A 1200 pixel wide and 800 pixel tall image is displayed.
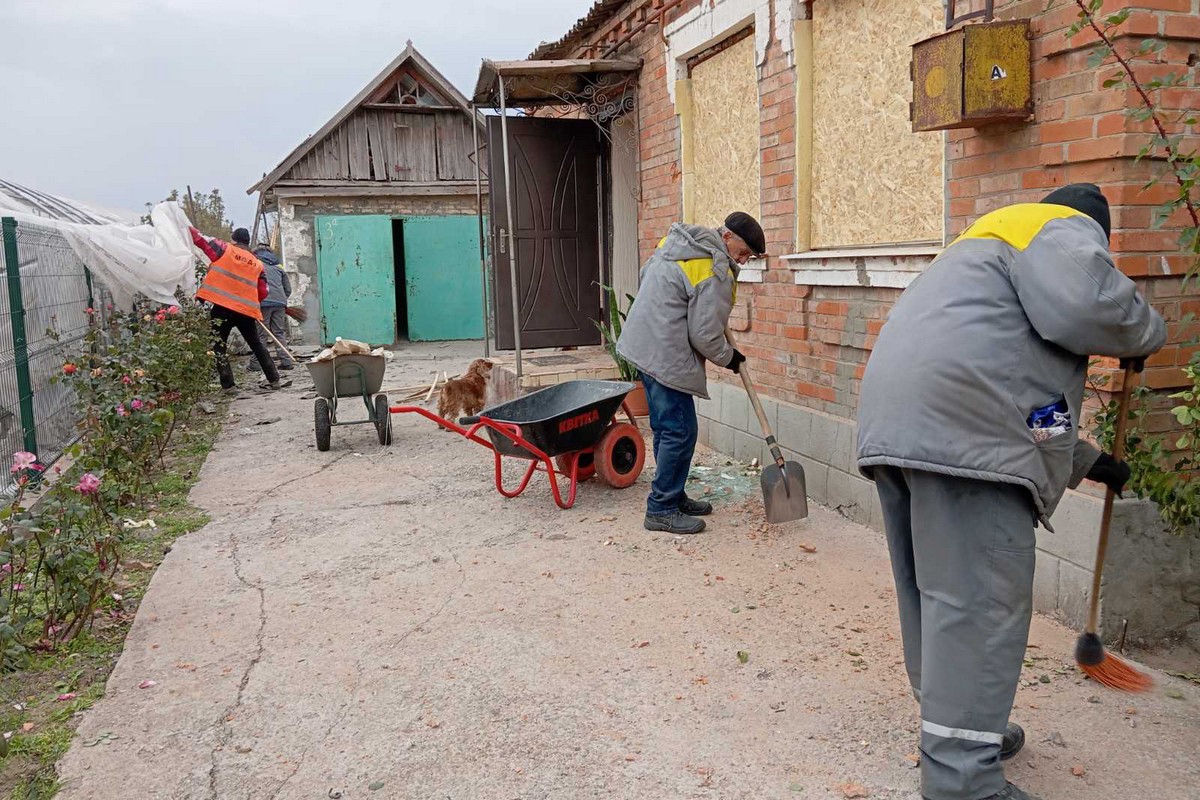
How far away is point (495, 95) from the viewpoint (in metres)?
8.94

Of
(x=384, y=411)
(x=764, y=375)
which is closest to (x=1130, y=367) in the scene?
(x=764, y=375)

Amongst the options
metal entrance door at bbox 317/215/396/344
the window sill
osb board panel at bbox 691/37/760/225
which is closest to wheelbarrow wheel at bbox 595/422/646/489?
the window sill

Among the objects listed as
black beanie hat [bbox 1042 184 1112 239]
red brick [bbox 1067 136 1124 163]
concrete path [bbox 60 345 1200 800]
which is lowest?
concrete path [bbox 60 345 1200 800]

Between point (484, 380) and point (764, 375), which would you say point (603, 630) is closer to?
point (764, 375)

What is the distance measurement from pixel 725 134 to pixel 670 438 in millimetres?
2966

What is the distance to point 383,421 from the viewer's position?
25.6ft

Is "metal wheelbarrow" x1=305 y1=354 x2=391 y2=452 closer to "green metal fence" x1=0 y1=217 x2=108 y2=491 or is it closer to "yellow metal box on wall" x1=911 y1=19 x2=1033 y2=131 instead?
"green metal fence" x1=0 y1=217 x2=108 y2=491

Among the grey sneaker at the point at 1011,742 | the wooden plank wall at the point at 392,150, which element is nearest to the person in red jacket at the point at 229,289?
the wooden plank wall at the point at 392,150

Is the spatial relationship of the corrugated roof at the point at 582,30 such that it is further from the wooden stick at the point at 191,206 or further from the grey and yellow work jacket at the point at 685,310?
the wooden stick at the point at 191,206

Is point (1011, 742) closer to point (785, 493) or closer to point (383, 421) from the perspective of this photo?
point (785, 493)

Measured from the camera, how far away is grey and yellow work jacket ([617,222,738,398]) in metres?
4.90

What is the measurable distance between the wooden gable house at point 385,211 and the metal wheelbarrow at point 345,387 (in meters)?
9.07

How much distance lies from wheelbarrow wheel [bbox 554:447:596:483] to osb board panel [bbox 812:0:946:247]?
202cm

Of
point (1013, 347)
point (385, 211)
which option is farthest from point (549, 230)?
point (385, 211)
